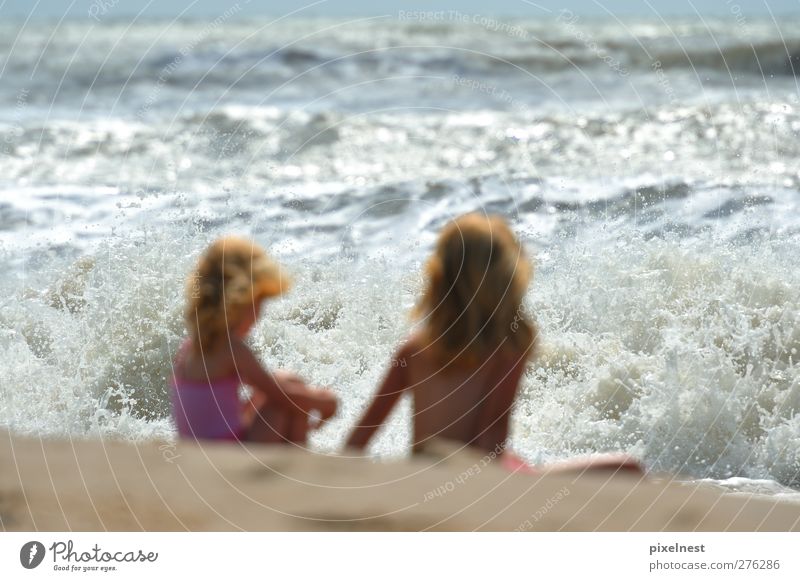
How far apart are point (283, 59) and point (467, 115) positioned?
14.0ft

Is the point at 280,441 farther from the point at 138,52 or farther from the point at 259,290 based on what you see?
the point at 138,52

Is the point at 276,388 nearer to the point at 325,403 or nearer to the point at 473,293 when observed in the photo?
the point at 325,403

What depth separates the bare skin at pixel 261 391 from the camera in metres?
2.61

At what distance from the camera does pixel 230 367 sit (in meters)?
2.63

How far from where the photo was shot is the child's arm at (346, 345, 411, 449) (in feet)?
8.31

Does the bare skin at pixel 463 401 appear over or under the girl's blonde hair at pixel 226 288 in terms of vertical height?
under

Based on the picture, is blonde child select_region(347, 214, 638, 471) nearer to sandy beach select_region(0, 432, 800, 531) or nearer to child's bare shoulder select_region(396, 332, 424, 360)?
child's bare shoulder select_region(396, 332, 424, 360)

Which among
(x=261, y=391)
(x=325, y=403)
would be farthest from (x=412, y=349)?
(x=261, y=391)

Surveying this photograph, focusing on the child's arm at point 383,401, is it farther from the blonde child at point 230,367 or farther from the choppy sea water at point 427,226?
the choppy sea water at point 427,226
